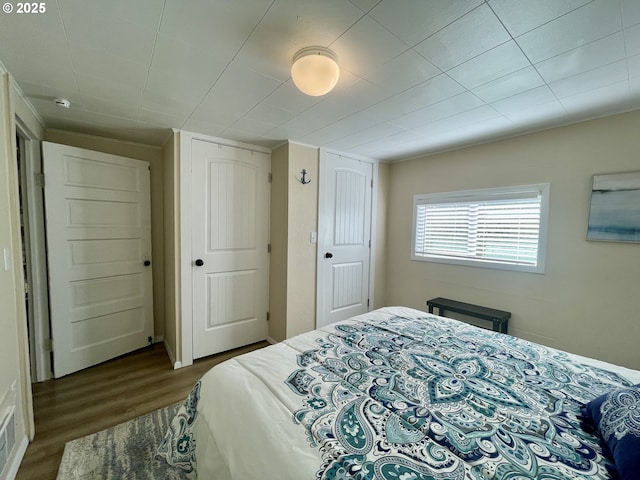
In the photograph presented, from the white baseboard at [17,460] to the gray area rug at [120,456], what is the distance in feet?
0.62

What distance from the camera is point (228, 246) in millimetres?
2807

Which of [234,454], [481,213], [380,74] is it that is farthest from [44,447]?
[481,213]

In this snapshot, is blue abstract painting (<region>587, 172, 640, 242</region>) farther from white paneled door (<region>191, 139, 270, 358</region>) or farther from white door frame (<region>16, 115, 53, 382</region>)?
white door frame (<region>16, 115, 53, 382</region>)

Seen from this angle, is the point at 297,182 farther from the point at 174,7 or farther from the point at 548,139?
the point at 548,139

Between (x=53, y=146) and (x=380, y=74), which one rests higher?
(x=380, y=74)

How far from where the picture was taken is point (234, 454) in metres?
0.87

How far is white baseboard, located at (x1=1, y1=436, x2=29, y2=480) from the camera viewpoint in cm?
138

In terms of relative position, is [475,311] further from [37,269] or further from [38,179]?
[38,179]

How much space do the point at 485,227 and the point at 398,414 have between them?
8.16 ft

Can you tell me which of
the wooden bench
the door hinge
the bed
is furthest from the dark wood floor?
the wooden bench

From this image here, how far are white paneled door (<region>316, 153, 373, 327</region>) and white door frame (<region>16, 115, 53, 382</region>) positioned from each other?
2469 mm

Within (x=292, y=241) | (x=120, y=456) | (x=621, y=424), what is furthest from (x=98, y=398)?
(x=621, y=424)

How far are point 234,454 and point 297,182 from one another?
2348mm

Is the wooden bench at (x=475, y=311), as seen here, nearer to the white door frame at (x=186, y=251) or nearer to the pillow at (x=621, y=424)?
the pillow at (x=621, y=424)
